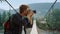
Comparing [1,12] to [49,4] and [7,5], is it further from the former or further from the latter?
[49,4]

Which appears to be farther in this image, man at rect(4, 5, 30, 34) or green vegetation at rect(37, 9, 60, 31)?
green vegetation at rect(37, 9, 60, 31)

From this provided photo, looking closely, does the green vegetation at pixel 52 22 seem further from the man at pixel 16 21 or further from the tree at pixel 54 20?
the man at pixel 16 21

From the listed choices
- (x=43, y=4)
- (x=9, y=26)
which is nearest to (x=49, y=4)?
(x=43, y=4)

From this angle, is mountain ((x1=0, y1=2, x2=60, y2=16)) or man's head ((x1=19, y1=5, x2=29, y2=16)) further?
mountain ((x1=0, y1=2, x2=60, y2=16))

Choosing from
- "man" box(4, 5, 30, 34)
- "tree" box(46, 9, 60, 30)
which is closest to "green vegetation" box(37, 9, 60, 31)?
"tree" box(46, 9, 60, 30)

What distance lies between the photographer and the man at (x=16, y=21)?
1.16m

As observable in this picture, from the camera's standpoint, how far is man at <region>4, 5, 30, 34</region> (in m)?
1.16

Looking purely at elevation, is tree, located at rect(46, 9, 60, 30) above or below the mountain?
below

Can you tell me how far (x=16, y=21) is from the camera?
1.20 meters

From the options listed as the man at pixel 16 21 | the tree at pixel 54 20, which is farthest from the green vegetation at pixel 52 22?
the man at pixel 16 21

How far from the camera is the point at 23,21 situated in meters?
1.23

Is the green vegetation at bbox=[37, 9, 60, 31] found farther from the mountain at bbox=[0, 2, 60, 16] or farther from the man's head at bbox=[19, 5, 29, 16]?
the man's head at bbox=[19, 5, 29, 16]

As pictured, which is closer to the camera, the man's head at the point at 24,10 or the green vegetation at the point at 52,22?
the man's head at the point at 24,10

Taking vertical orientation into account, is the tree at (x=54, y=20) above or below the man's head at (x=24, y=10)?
below
